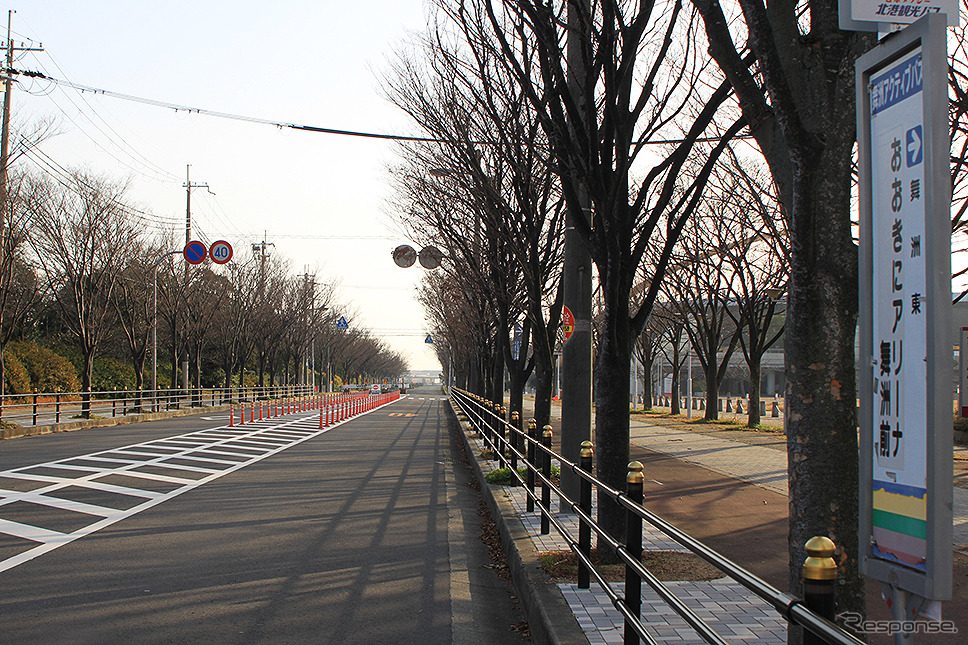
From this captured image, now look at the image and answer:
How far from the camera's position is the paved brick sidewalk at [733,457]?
11.0 metres

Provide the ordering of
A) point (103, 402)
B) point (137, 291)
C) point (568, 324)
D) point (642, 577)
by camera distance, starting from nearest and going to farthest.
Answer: point (642, 577), point (568, 324), point (103, 402), point (137, 291)

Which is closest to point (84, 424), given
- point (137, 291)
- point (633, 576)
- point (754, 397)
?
point (137, 291)

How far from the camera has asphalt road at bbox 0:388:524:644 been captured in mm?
5645

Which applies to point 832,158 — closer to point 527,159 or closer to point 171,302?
point 527,159

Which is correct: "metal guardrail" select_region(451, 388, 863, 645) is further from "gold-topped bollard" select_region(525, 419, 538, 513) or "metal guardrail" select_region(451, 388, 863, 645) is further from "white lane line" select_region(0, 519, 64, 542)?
"white lane line" select_region(0, 519, 64, 542)

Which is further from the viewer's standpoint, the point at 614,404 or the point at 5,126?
the point at 5,126

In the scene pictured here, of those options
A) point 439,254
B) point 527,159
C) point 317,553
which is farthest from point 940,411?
point 439,254

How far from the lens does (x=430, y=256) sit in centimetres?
2081

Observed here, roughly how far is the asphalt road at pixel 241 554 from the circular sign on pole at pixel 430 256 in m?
6.92

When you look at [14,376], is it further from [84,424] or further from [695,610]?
[695,610]

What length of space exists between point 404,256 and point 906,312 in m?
19.6

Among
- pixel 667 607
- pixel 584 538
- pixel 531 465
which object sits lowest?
pixel 667 607

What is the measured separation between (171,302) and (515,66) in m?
36.1

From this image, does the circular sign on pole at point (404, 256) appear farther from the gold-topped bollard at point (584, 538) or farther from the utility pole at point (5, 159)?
the gold-topped bollard at point (584, 538)
